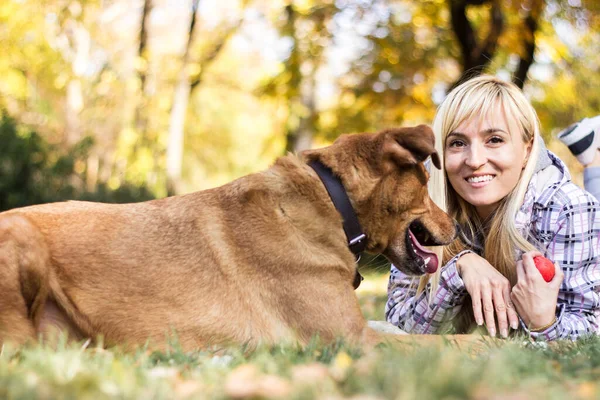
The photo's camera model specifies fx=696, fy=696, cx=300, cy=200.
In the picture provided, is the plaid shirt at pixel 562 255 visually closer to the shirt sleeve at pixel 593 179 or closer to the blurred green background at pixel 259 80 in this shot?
the shirt sleeve at pixel 593 179

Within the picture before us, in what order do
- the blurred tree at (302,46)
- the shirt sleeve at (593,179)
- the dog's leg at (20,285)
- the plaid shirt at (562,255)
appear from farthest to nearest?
1. the blurred tree at (302,46)
2. the shirt sleeve at (593,179)
3. the plaid shirt at (562,255)
4. the dog's leg at (20,285)

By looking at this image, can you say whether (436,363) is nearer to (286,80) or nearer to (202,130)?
(286,80)

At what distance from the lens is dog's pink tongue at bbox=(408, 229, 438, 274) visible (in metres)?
4.91

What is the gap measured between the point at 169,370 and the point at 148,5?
23.0 m

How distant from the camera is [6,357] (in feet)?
11.4

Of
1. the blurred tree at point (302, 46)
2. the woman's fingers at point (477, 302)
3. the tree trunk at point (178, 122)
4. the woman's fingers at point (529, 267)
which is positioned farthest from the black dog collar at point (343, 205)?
the tree trunk at point (178, 122)

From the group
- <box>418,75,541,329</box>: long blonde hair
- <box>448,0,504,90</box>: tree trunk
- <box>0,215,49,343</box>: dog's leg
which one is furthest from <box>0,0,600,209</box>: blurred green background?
<box>0,215,49,343</box>: dog's leg

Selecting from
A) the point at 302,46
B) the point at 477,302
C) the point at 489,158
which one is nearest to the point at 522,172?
the point at 489,158

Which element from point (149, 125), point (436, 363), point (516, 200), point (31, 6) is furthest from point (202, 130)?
point (436, 363)

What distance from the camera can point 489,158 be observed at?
207 inches

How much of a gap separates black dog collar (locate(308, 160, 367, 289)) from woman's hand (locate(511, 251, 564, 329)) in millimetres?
1199

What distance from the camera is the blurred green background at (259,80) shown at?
46.3 feet

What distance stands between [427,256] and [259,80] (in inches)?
607

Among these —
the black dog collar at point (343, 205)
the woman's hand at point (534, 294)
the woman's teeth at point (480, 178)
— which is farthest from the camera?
the woman's teeth at point (480, 178)
